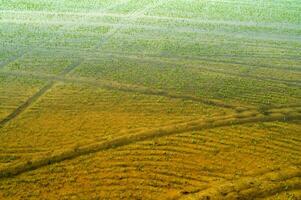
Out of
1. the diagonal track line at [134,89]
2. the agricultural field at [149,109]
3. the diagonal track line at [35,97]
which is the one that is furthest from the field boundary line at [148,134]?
the diagonal track line at [35,97]

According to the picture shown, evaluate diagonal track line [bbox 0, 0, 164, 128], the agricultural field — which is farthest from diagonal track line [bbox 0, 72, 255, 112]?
diagonal track line [bbox 0, 0, 164, 128]

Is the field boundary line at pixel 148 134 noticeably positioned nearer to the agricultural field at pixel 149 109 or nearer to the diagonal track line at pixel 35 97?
the agricultural field at pixel 149 109

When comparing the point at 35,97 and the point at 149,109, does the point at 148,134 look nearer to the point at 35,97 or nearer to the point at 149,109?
the point at 149,109

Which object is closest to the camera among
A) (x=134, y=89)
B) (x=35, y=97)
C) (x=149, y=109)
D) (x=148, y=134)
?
(x=148, y=134)

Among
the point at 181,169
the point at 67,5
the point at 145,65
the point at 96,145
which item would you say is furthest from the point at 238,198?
the point at 67,5

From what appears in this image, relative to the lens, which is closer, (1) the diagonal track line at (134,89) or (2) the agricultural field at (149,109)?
(2) the agricultural field at (149,109)

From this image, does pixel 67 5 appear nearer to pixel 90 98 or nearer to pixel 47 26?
pixel 47 26

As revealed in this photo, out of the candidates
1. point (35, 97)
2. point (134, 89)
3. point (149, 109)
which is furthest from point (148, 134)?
point (35, 97)
